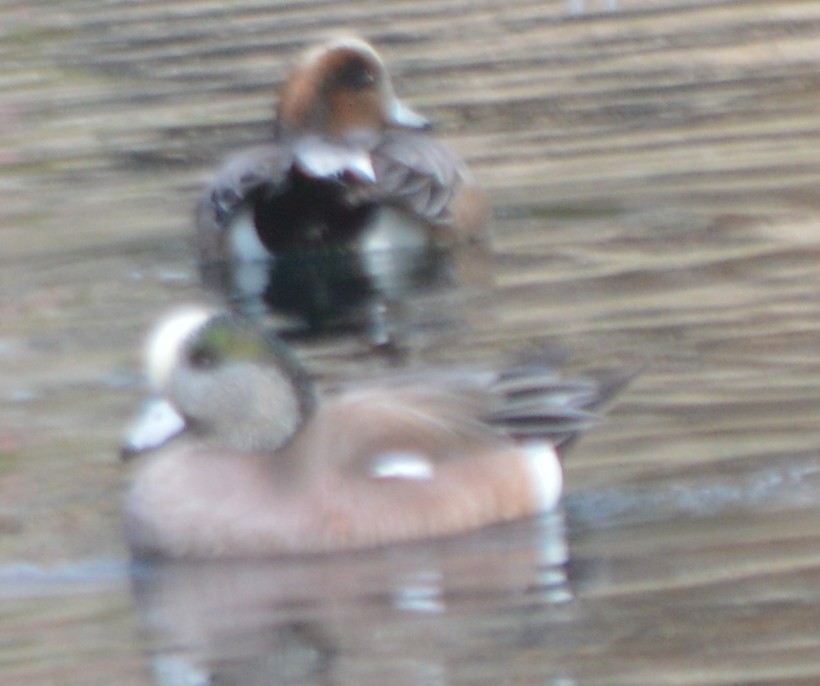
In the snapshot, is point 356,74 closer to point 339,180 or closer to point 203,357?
point 339,180

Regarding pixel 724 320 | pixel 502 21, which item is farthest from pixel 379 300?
pixel 502 21

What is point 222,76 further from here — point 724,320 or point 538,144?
point 724,320

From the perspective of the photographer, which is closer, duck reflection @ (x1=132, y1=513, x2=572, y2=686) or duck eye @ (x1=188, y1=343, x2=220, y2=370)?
duck reflection @ (x1=132, y1=513, x2=572, y2=686)

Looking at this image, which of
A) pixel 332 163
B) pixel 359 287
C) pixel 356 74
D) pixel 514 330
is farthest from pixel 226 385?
pixel 356 74

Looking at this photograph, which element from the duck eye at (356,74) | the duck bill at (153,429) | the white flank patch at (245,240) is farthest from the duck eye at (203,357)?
the duck eye at (356,74)

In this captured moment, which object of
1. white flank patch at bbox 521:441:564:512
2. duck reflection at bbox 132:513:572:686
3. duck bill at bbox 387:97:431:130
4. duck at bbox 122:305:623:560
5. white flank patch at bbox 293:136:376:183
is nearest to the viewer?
duck reflection at bbox 132:513:572:686

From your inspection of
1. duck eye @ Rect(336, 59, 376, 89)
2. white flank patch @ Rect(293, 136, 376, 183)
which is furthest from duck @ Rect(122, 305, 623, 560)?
duck eye @ Rect(336, 59, 376, 89)

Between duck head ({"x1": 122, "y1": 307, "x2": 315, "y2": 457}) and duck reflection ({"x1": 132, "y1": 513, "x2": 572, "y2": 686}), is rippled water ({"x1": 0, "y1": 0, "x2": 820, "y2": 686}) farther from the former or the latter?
duck head ({"x1": 122, "y1": 307, "x2": 315, "y2": 457})
